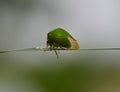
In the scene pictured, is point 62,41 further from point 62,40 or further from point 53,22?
point 53,22

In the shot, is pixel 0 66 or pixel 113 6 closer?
pixel 0 66

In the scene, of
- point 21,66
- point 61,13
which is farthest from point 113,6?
point 21,66

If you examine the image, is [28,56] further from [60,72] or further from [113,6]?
[113,6]

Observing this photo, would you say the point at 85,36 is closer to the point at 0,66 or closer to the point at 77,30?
the point at 77,30

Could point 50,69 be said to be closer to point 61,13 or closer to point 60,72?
point 60,72

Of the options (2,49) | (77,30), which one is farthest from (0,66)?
(77,30)

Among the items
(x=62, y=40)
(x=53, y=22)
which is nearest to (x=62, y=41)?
(x=62, y=40)

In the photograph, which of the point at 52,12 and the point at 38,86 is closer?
the point at 38,86
